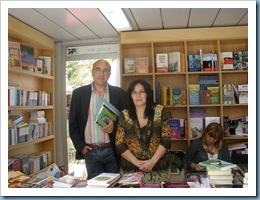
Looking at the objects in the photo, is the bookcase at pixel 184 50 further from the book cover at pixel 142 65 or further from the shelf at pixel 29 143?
the shelf at pixel 29 143

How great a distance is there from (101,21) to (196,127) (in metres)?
1.41

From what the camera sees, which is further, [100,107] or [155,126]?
[100,107]

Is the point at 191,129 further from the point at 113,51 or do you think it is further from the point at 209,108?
the point at 113,51

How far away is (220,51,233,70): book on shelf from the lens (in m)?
2.47

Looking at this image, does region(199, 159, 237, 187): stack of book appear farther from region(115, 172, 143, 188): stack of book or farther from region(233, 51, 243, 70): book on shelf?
region(233, 51, 243, 70): book on shelf

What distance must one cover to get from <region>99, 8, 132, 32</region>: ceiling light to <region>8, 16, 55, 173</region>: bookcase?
1.75 feet

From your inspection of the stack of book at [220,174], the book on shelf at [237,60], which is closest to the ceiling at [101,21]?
the book on shelf at [237,60]

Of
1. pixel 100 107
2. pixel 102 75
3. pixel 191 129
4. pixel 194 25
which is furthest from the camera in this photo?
pixel 191 129

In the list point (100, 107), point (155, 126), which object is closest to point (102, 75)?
point (100, 107)

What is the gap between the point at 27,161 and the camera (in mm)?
1929

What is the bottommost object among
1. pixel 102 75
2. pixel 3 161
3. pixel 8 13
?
pixel 3 161

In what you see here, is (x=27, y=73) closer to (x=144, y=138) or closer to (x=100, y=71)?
(x=100, y=71)

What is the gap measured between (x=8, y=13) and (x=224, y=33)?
194 cm

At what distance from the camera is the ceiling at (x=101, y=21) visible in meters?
1.87
